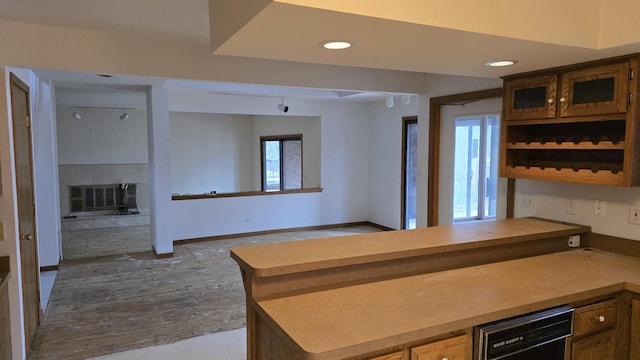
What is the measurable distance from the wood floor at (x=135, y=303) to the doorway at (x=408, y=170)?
2.99 metres

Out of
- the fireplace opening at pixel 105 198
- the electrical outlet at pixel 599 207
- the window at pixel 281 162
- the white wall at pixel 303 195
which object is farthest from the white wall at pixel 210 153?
the electrical outlet at pixel 599 207

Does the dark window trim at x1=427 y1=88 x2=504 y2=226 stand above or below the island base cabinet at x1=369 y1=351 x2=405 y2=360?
above

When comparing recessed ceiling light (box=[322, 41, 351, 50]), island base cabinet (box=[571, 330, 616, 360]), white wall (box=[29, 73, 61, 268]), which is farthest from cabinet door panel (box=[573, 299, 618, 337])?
white wall (box=[29, 73, 61, 268])

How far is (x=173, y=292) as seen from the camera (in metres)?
4.49

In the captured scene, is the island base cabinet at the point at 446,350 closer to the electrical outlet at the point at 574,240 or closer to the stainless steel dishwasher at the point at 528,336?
the stainless steel dishwasher at the point at 528,336

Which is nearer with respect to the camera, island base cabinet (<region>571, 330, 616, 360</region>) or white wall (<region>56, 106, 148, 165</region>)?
island base cabinet (<region>571, 330, 616, 360</region>)

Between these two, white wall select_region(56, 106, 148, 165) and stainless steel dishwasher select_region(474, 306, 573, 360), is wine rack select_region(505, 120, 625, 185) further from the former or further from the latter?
white wall select_region(56, 106, 148, 165)

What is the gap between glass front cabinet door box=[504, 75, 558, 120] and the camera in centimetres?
266

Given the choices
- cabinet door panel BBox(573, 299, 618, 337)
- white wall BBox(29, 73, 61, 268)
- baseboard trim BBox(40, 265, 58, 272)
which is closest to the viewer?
cabinet door panel BBox(573, 299, 618, 337)

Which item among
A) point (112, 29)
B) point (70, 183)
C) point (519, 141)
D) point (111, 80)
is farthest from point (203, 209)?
point (519, 141)

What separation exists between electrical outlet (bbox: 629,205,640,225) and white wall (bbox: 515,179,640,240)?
0.02m

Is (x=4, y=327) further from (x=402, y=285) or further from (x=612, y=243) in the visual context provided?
(x=612, y=243)

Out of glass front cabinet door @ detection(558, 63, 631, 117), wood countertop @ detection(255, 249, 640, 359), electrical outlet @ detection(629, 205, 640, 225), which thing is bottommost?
wood countertop @ detection(255, 249, 640, 359)

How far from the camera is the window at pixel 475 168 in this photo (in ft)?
13.9
